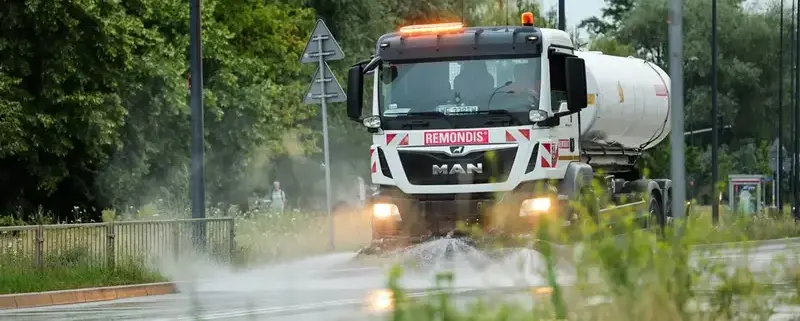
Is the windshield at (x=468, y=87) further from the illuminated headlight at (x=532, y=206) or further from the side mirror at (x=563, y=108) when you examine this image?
the illuminated headlight at (x=532, y=206)

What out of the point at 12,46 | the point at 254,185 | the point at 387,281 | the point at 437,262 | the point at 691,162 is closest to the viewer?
the point at 387,281

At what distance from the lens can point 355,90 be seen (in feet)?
62.4

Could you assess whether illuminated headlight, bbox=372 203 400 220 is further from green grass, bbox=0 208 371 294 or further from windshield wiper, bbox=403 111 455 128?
green grass, bbox=0 208 371 294

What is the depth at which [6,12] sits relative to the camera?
3825 centimetres

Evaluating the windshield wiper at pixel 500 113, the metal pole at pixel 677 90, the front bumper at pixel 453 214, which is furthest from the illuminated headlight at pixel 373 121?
the metal pole at pixel 677 90

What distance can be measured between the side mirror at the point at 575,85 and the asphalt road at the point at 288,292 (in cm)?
204

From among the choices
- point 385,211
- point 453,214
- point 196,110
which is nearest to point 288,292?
point 385,211

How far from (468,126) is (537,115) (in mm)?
773

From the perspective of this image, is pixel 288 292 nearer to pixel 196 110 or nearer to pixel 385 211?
pixel 385 211

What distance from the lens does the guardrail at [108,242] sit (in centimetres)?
2031

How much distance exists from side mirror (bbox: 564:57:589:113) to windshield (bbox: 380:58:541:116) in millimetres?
374

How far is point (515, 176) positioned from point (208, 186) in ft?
103

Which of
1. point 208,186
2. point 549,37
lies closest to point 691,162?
point 208,186

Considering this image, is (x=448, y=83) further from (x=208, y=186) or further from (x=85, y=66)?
(x=208, y=186)
